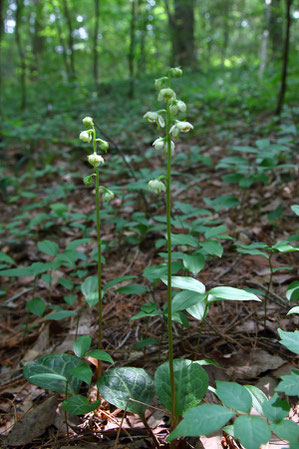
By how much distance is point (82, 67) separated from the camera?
17031 millimetres

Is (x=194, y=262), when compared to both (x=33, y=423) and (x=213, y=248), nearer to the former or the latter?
(x=213, y=248)

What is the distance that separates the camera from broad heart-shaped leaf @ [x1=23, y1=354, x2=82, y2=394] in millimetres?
1357

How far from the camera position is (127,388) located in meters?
1.33

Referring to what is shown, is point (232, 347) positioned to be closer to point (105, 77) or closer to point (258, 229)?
point (258, 229)

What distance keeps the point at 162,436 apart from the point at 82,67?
18.8 m

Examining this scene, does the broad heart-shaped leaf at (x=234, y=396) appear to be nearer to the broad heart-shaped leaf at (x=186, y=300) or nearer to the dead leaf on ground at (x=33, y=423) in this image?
the broad heart-shaped leaf at (x=186, y=300)

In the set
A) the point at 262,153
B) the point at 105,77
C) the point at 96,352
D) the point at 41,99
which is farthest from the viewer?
the point at 105,77

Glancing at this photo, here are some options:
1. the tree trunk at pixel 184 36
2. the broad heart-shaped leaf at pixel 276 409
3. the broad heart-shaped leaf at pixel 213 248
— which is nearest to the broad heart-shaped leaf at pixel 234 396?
the broad heart-shaped leaf at pixel 276 409

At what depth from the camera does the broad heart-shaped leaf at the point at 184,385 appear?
4.05 feet

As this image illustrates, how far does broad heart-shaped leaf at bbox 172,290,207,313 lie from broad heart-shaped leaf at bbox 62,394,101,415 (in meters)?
0.52

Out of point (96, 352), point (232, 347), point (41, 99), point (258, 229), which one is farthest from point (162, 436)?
point (41, 99)

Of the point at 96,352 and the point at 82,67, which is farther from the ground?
the point at 82,67

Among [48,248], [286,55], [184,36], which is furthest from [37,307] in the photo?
[184,36]

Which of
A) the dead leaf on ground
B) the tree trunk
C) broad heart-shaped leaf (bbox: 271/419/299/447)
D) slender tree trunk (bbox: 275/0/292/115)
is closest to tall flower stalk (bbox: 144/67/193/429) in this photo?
broad heart-shaped leaf (bbox: 271/419/299/447)
